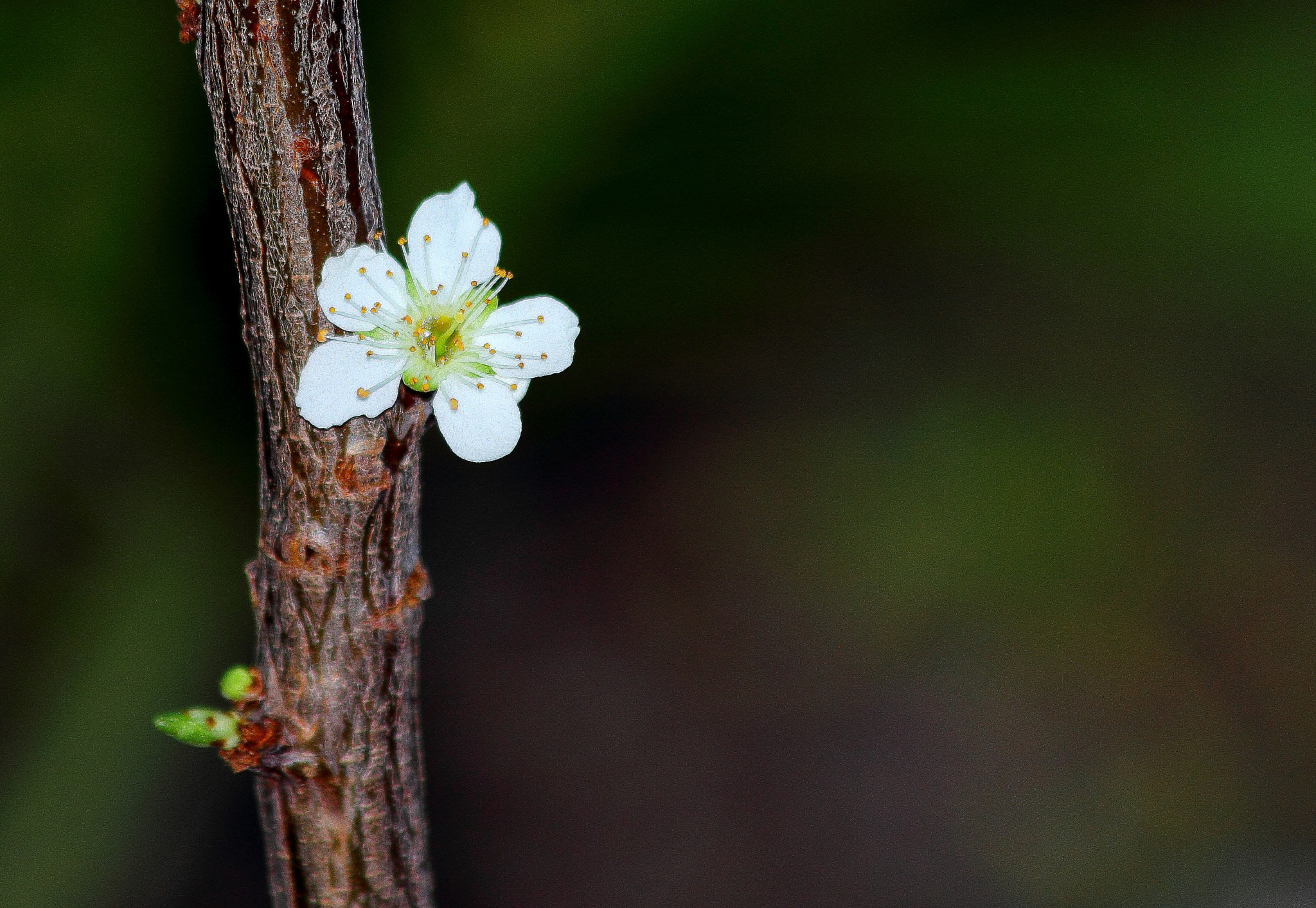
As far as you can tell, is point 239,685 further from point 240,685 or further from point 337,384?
point 337,384

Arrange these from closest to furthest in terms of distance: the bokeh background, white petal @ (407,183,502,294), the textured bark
A: the textured bark → white petal @ (407,183,502,294) → the bokeh background

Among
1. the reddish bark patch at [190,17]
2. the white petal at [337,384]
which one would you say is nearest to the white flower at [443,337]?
the white petal at [337,384]

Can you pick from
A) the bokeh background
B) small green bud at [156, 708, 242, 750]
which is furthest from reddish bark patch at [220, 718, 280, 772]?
the bokeh background

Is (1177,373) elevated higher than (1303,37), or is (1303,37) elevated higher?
(1303,37)

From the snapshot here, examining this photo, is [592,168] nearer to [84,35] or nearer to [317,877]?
[84,35]

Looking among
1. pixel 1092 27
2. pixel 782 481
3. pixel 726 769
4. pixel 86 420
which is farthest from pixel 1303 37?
pixel 86 420

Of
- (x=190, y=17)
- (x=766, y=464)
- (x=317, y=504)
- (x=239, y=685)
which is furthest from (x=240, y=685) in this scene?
(x=766, y=464)

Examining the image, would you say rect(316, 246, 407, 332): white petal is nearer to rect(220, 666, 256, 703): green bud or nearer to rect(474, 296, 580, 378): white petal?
rect(474, 296, 580, 378): white petal
